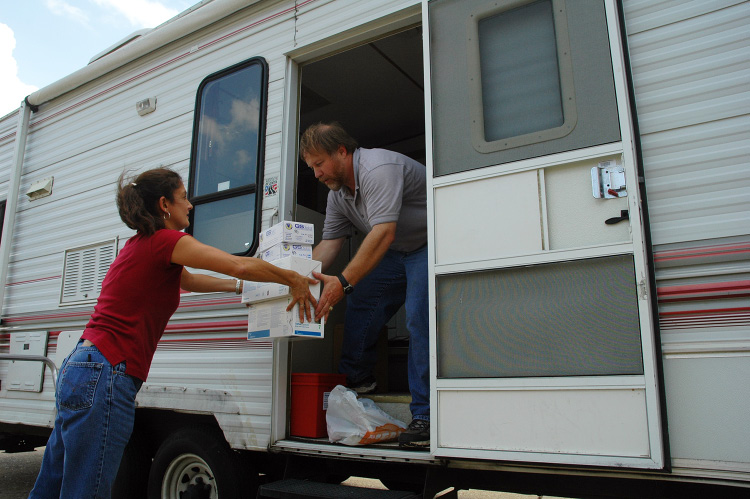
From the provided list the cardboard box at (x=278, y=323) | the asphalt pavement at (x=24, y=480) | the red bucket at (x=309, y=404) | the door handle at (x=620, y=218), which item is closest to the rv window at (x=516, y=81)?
the door handle at (x=620, y=218)

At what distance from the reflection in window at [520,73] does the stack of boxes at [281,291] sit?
968mm

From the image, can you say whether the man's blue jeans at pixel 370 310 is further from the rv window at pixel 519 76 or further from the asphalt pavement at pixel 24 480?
the asphalt pavement at pixel 24 480

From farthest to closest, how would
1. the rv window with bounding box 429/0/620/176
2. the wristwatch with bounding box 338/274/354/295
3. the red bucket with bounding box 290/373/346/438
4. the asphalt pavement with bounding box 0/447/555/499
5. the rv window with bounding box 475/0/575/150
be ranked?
the asphalt pavement with bounding box 0/447/555/499 → the red bucket with bounding box 290/373/346/438 → the wristwatch with bounding box 338/274/354/295 → the rv window with bounding box 475/0/575/150 → the rv window with bounding box 429/0/620/176

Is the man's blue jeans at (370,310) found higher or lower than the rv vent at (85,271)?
lower

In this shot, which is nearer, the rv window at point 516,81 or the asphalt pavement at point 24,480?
the rv window at point 516,81

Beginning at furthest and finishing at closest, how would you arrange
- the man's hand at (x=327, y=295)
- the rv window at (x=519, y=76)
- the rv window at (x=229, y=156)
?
the rv window at (x=229, y=156), the man's hand at (x=327, y=295), the rv window at (x=519, y=76)

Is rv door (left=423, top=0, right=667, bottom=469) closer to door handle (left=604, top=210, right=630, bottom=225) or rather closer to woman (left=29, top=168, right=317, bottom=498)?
door handle (left=604, top=210, right=630, bottom=225)

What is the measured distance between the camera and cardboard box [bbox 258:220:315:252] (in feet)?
8.91

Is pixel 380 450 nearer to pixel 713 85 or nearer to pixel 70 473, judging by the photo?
pixel 70 473

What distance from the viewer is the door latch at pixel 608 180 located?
210 centimetres

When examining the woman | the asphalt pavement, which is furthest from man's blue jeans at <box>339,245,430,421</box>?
the asphalt pavement

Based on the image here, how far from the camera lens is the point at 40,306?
13.6ft

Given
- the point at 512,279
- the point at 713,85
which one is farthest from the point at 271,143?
the point at 713,85

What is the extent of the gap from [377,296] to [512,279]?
4.21 ft
